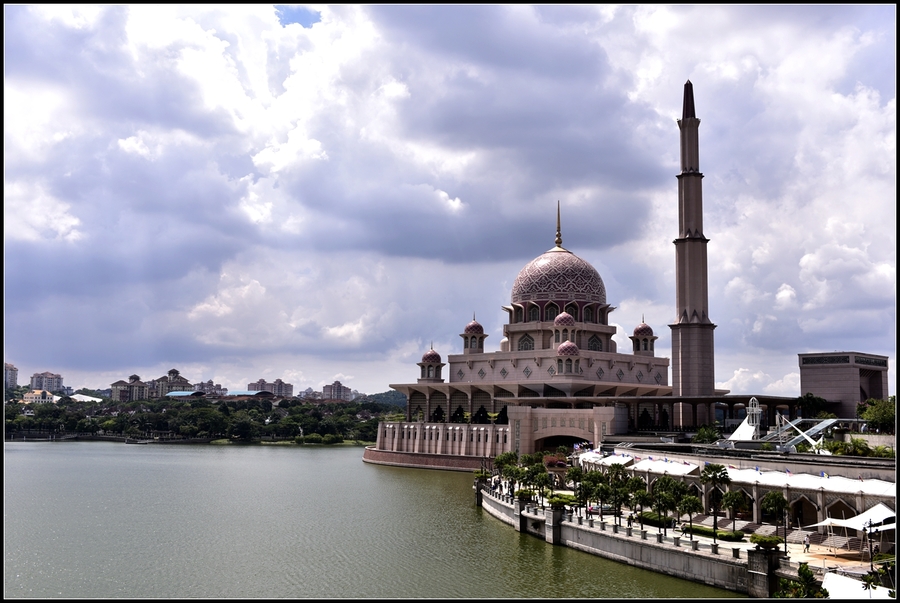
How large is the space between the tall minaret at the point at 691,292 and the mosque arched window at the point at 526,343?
16.7 metres

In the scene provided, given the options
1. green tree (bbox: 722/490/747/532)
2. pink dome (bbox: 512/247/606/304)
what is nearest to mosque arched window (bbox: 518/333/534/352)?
pink dome (bbox: 512/247/606/304)

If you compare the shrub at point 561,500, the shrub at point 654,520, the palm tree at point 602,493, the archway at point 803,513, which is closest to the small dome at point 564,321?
the shrub at point 561,500

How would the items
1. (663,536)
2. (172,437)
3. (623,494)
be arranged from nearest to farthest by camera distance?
(663,536)
(623,494)
(172,437)

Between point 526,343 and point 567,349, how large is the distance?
899cm

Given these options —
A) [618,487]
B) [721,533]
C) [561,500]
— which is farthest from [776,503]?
[561,500]

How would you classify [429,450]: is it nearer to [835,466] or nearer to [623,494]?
[623,494]

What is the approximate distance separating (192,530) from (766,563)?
88.1 feet

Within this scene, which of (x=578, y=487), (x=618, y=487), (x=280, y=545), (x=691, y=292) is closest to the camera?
(x=280, y=545)

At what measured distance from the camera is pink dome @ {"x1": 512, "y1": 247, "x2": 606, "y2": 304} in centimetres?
8538

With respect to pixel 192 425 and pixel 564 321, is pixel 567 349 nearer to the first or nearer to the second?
pixel 564 321

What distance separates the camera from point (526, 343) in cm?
8525

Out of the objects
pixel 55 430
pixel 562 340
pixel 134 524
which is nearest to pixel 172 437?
pixel 55 430

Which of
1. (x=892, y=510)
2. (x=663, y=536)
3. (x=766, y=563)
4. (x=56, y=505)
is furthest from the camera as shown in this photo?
(x=56, y=505)

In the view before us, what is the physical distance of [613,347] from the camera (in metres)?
85.7
